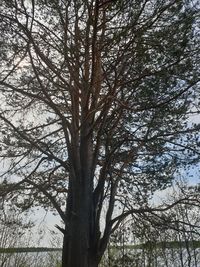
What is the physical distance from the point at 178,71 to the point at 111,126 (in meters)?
1.20

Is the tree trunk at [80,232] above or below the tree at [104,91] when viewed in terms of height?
below

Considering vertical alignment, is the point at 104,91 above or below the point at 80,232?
above

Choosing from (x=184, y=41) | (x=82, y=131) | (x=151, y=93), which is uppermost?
(x=184, y=41)

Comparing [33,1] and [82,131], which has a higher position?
Answer: [33,1]

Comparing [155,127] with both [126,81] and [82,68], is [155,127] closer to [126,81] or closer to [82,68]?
[126,81]

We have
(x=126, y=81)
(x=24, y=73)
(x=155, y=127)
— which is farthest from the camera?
(x=24, y=73)

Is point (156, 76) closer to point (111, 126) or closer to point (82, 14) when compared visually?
point (111, 126)

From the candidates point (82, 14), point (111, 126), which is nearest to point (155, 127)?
point (111, 126)

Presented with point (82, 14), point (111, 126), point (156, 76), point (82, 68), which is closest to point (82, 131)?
point (111, 126)

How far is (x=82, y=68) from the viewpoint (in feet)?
17.5

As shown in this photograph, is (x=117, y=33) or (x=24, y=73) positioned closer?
(x=117, y=33)

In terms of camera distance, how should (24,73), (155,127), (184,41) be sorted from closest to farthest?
(184,41), (155,127), (24,73)

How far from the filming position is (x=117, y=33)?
4848 millimetres

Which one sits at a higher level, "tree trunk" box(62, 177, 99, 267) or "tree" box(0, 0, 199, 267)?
"tree" box(0, 0, 199, 267)
